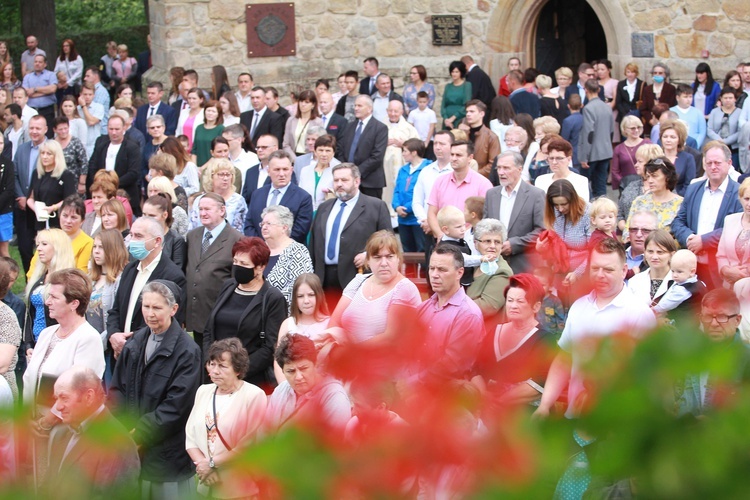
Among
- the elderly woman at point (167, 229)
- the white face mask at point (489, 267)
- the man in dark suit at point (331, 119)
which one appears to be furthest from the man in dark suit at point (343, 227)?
the man in dark suit at point (331, 119)

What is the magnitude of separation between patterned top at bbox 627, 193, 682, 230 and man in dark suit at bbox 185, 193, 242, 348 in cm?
305

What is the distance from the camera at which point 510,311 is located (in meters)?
5.53

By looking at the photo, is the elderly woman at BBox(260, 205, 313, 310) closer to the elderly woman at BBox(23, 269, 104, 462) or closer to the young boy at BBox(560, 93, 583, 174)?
the elderly woman at BBox(23, 269, 104, 462)

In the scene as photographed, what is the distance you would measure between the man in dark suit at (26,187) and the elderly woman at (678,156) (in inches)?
260

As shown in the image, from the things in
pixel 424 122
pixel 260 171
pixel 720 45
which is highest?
pixel 720 45

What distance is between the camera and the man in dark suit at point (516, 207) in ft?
27.9

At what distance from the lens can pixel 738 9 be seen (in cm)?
1766

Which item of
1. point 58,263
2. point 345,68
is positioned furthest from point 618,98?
point 58,263

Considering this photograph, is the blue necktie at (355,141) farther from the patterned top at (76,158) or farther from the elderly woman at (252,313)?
the elderly woman at (252,313)

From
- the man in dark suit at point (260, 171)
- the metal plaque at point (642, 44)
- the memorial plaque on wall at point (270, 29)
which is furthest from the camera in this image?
the memorial plaque on wall at point (270, 29)

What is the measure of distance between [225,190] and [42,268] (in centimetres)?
205

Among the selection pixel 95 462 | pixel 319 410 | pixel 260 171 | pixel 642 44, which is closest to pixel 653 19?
pixel 642 44

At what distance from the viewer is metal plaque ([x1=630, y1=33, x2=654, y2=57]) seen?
1825cm

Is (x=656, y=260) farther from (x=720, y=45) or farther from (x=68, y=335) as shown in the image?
(x=720, y=45)
